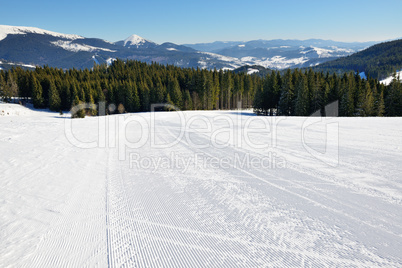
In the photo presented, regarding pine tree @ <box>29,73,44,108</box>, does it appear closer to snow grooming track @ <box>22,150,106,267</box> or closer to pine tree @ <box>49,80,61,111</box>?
pine tree @ <box>49,80,61,111</box>

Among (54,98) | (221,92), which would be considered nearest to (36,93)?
(54,98)

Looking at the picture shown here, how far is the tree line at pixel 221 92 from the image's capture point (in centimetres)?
3522

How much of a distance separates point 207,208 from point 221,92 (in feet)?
205

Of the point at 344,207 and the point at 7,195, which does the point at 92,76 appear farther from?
the point at 344,207

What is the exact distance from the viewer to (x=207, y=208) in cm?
520

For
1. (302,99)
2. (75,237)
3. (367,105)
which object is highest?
(302,99)

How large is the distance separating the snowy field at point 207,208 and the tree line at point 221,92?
1182 inches

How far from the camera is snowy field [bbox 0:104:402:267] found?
368 cm

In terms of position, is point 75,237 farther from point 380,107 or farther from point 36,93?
point 36,93

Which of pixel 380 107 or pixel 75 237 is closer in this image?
pixel 75 237

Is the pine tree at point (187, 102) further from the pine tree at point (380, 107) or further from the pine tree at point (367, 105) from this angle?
the pine tree at point (380, 107)

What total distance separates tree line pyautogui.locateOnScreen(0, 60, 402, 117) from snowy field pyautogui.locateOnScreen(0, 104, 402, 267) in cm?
3002

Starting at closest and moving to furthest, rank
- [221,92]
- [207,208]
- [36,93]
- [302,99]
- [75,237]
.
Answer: [75,237]
[207,208]
[302,99]
[36,93]
[221,92]

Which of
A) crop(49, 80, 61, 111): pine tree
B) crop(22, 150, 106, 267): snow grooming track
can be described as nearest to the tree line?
crop(49, 80, 61, 111): pine tree
